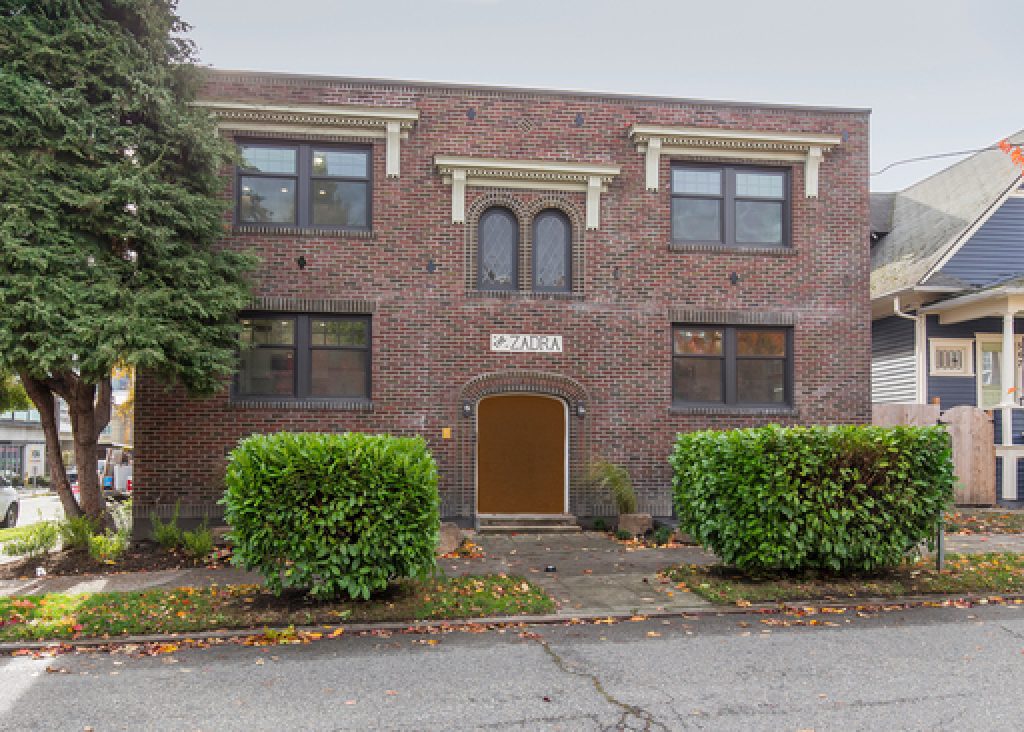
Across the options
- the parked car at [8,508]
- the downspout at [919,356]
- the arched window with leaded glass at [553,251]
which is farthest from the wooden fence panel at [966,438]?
the parked car at [8,508]

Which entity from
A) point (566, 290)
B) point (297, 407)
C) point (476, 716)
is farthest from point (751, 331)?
point (476, 716)

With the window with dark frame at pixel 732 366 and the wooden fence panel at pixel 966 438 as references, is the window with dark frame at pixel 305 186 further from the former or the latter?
the wooden fence panel at pixel 966 438

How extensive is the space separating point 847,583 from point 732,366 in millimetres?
5588

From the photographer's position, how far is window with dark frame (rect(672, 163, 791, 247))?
13406mm

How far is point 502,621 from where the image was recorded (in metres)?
7.15

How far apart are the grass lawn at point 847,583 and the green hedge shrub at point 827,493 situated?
20 cm

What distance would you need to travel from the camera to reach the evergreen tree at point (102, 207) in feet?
29.6

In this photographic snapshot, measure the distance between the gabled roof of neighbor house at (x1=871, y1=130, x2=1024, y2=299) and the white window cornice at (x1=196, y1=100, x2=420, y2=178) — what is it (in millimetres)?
10854

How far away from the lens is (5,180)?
902 centimetres

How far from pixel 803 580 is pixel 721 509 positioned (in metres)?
1.19

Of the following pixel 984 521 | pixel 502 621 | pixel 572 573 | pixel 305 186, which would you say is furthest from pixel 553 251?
pixel 984 521

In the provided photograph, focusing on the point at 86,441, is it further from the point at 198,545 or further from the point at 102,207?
the point at 102,207

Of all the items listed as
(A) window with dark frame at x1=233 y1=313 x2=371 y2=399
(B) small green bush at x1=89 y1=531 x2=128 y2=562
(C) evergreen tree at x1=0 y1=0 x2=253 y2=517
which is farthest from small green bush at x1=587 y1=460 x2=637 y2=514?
(B) small green bush at x1=89 y1=531 x2=128 y2=562

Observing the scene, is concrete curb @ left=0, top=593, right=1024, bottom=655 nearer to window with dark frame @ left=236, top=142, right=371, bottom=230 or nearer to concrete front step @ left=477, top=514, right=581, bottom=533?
concrete front step @ left=477, top=514, right=581, bottom=533
